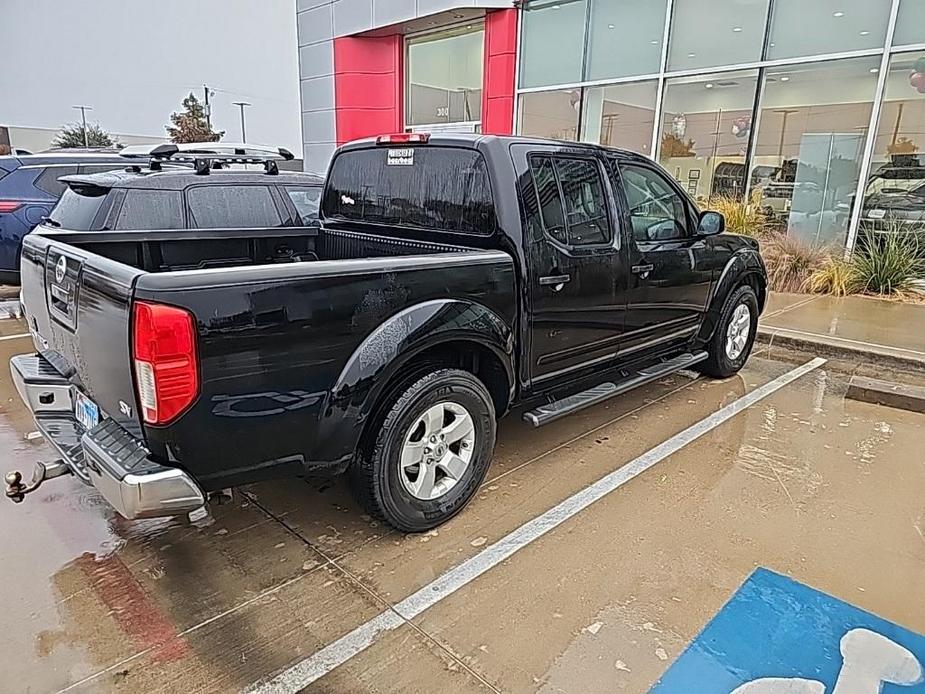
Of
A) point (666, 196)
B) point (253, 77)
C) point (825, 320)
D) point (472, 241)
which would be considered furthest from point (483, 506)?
point (253, 77)

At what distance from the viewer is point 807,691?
2.22 metres

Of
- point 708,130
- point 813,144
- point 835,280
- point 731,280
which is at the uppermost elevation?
point 708,130

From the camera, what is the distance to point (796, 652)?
2.40 meters

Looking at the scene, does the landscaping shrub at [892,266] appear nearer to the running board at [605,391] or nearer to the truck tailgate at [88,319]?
the running board at [605,391]

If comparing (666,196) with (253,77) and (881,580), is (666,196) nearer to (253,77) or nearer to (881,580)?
(881,580)

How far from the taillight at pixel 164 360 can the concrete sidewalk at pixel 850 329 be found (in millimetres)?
6292

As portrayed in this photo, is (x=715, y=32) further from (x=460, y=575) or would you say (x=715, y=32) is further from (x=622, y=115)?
(x=460, y=575)

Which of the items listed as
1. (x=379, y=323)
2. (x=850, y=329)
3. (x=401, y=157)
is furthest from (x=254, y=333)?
(x=850, y=329)

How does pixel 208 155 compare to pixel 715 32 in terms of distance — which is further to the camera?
pixel 715 32

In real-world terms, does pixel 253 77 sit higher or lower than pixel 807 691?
higher

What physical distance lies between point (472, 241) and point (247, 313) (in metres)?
1.51

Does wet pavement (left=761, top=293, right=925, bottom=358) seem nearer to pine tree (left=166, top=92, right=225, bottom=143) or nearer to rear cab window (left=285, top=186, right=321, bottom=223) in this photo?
rear cab window (left=285, top=186, right=321, bottom=223)

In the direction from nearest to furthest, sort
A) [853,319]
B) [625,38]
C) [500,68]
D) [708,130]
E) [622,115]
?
1. [853,319]
2. [708,130]
3. [625,38]
4. [622,115]
5. [500,68]

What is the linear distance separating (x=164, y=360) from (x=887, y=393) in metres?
5.75
